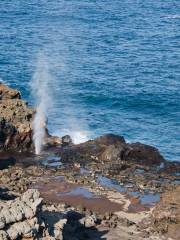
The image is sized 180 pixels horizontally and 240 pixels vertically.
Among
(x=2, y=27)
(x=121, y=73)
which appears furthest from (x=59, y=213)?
(x=2, y=27)

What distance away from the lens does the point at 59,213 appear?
5259 centimetres

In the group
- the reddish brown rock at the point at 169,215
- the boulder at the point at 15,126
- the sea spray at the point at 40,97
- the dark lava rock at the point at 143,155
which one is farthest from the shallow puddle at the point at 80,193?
the boulder at the point at 15,126

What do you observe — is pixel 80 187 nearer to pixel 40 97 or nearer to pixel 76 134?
pixel 76 134

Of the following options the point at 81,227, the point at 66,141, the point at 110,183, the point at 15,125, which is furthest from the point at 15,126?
the point at 81,227

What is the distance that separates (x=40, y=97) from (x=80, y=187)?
46182 mm

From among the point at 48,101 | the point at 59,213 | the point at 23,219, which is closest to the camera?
the point at 23,219

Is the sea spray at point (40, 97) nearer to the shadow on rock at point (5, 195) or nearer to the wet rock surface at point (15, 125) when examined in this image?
the wet rock surface at point (15, 125)

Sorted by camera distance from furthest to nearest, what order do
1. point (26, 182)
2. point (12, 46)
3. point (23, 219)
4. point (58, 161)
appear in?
point (12, 46) < point (58, 161) < point (26, 182) < point (23, 219)

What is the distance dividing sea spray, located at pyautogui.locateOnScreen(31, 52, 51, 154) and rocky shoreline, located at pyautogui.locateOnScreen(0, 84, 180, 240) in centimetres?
98

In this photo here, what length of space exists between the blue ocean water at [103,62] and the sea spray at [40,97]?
96cm

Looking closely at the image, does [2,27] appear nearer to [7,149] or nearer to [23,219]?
[7,149]

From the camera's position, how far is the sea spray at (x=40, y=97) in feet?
247

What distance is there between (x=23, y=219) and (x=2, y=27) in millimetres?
105457

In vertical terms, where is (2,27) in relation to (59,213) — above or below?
above
